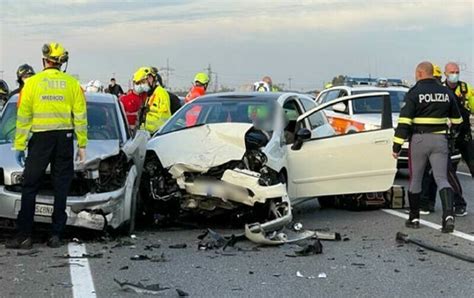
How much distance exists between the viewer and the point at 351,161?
905cm

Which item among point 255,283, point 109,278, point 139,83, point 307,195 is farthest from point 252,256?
point 139,83

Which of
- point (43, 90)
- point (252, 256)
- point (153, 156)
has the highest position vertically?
point (43, 90)

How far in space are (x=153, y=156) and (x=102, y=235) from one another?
1120mm

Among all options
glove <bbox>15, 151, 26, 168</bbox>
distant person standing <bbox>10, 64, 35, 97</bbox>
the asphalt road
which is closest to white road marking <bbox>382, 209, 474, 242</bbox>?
the asphalt road

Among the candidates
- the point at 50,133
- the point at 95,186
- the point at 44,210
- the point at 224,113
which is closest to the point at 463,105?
the point at 224,113

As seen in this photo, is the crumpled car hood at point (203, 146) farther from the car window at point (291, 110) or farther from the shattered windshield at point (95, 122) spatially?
the car window at point (291, 110)

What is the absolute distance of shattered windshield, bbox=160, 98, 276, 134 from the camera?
8.97 metres

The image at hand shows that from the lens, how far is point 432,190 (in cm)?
997

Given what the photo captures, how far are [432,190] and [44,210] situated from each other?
5139 millimetres

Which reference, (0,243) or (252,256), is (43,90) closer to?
(0,243)

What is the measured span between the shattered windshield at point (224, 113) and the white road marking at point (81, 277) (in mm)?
2431

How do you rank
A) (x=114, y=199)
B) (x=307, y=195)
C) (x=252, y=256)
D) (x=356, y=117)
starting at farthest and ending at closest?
(x=356, y=117) → (x=307, y=195) → (x=114, y=199) → (x=252, y=256)

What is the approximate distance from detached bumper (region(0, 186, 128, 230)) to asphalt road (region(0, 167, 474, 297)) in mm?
246

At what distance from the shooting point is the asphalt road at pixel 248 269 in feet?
18.7
